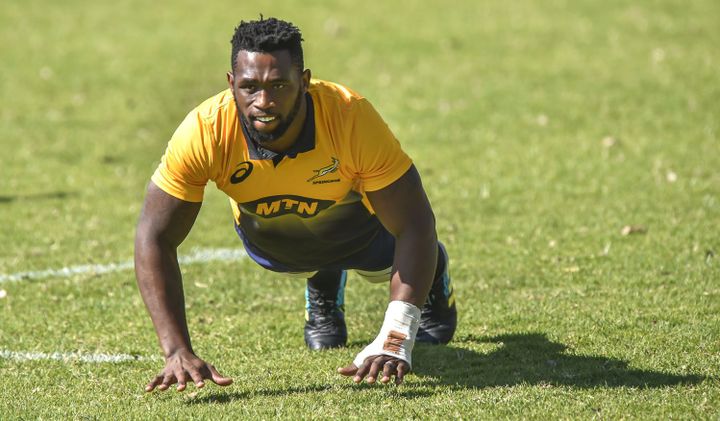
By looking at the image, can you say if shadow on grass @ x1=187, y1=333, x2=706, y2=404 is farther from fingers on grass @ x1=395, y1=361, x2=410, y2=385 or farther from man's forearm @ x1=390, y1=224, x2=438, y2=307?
man's forearm @ x1=390, y1=224, x2=438, y2=307

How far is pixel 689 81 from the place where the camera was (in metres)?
13.5

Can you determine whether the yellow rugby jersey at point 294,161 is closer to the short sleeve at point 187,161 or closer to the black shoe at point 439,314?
the short sleeve at point 187,161

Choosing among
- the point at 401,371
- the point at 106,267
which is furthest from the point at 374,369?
the point at 106,267

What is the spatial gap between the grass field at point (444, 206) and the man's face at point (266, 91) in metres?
1.32

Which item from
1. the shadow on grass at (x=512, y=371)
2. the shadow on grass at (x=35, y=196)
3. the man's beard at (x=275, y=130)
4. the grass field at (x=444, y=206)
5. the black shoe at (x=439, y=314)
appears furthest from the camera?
the shadow on grass at (x=35, y=196)

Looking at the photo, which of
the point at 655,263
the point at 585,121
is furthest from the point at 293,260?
the point at 585,121

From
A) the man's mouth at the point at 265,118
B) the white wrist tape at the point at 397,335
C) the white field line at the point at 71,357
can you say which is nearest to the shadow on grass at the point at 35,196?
the white field line at the point at 71,357

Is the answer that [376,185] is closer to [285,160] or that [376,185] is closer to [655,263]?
[285,160]

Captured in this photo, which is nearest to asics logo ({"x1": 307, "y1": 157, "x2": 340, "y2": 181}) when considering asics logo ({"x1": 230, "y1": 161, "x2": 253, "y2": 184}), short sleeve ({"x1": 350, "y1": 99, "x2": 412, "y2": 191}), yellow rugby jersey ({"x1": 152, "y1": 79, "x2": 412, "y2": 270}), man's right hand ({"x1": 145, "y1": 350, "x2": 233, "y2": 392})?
yellow rugby jersey ({"x1": 152, "y1": 79, "x2": 412, "y2": 270})

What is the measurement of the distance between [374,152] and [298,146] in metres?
0.38

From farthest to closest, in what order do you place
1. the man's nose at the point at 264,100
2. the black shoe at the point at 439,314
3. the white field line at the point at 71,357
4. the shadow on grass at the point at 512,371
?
1. the black shoe at the point at 439,314
2. the white field line at the point at 71,357
3. the shadow on grass at the point at 512,371
4. the man's nose at the point at 264,100

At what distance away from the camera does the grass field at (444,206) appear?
18.4 feet

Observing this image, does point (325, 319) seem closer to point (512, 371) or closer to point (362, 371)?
point (512, 371)

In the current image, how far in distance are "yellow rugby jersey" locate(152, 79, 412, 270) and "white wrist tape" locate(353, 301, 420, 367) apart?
607 millimetres
